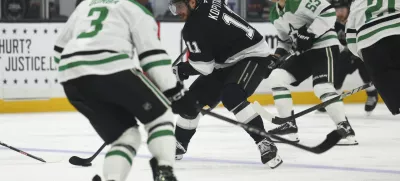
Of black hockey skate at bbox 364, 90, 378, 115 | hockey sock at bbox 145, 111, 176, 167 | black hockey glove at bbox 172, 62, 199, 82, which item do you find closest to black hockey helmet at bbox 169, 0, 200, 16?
black hockey glove at bbox 172, 62, 199, 82

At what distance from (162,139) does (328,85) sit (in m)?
2.74

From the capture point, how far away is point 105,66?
3137 millimetres

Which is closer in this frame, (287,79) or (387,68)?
(387,68)

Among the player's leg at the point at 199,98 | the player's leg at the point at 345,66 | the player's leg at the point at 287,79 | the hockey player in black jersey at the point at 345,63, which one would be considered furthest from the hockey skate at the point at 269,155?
the player's leg at the point at 345,66

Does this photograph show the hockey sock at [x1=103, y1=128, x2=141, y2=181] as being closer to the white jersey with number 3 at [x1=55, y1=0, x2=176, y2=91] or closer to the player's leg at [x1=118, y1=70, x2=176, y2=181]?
the player's leg at [x1=118, y1=70, x2=176, y2=181]

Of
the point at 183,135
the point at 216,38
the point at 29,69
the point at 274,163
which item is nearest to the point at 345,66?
the point at 29,69

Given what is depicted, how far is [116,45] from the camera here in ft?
10.4

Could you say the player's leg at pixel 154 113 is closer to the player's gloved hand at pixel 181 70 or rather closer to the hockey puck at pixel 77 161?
the hockey puck at pixel 77 161

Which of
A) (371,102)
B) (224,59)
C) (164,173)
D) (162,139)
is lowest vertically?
(371,102)

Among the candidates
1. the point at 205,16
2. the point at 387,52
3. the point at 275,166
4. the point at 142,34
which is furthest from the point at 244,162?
the point at 142,34

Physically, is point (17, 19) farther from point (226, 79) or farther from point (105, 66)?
point (105, 66)

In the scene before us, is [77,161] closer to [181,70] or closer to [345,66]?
[181,70]

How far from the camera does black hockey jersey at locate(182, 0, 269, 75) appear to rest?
4664mm

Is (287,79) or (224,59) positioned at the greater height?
(224,59)
